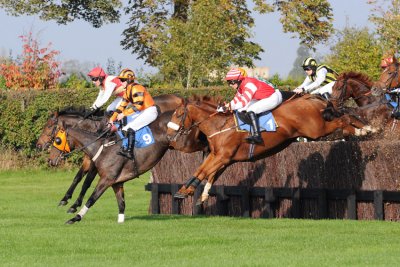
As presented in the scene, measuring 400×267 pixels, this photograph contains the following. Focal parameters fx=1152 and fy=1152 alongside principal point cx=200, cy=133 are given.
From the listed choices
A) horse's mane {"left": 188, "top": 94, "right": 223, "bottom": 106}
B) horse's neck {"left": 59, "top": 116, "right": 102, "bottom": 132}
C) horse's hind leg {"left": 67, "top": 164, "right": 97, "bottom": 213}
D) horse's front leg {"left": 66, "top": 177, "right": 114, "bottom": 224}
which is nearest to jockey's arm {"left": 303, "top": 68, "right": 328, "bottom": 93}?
horse's mane {"left": 188, "top": 94, "right": 223, "bottom": 106}

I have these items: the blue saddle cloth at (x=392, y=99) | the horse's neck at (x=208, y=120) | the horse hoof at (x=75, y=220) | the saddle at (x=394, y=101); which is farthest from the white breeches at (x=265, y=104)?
the horse hoof at (x=75, y=220)

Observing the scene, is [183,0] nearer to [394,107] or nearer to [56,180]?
[56,180]

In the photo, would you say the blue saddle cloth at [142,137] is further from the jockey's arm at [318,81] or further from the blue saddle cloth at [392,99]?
the blue saddle cloth at [392,99]

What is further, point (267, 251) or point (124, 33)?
point (124, 33)

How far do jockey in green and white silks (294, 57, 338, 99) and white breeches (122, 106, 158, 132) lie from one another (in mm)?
3453

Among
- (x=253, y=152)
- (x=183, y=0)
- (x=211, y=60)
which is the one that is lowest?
(x=253, y=152)

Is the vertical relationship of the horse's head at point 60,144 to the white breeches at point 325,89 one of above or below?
below

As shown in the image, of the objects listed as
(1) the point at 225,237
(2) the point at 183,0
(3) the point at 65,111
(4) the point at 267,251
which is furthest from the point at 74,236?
(2) the point at 183,0

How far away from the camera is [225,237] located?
14.6m

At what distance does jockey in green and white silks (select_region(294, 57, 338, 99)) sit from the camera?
65.7 feet

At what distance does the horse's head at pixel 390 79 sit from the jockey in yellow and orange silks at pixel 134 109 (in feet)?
12.0

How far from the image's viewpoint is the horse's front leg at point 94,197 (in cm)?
1688

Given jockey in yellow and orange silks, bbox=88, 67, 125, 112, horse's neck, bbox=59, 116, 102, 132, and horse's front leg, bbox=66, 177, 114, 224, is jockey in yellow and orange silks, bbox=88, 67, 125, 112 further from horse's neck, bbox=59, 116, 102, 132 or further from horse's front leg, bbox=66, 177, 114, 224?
horse's front leg, bbox=66, 177, 114, 224

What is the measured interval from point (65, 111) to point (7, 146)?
40.6ft
